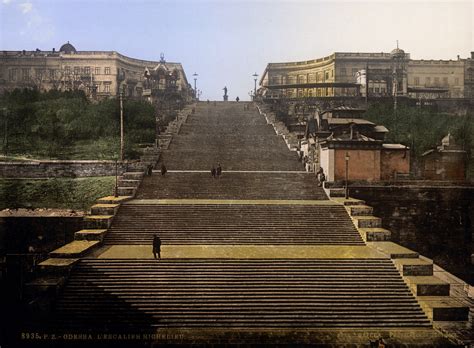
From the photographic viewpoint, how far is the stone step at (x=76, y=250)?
56.1ft

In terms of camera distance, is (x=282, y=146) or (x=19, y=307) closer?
(x=19, y=307)

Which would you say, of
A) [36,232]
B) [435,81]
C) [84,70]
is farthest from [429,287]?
[84,70]

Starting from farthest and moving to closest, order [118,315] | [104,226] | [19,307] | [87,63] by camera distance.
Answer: [87,63] → [104,226] → [19,307] → [118,315]

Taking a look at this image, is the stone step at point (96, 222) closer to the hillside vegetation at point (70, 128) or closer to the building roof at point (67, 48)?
the hillside vegetation at point (70, 128)

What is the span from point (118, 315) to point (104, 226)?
7360 mm

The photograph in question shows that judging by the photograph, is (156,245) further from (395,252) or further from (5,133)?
(5,133)

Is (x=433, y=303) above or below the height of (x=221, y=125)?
below

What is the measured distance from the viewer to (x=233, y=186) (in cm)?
2830

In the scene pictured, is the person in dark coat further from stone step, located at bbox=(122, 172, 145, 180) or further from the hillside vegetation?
the hillside vegetation

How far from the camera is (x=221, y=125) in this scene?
4553cm

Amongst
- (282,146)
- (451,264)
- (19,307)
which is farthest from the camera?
(282,146)

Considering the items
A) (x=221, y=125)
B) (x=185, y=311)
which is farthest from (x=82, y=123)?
(x=185, y=311)

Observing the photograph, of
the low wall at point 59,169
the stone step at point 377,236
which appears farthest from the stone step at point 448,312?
the low wall at point 59,169

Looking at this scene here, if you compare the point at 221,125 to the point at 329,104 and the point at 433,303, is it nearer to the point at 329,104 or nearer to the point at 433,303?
the point at 329,104
